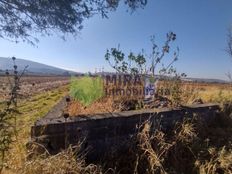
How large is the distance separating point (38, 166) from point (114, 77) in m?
5.84

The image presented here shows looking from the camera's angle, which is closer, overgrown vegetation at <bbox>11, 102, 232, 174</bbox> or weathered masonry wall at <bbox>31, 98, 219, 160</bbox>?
overgrown vegetation at <bbox>11, 102, 232, 174</bbox>

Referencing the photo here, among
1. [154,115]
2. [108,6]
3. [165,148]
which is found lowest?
[165,148]

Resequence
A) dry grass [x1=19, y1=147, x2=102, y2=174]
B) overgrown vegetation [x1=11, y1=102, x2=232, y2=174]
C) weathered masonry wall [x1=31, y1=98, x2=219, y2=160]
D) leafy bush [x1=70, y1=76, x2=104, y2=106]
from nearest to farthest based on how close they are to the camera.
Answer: dry grass [x1=19, y1=147, x2=102, y2=174] → overgrown vegetation [x1=11, y1=102, x2=232, y2=174] → weathered masonry wall [x1=31, y1=98, x2=219, y2=160] → leafy bush [x1=70, y1=76, x2=104, y2=106]

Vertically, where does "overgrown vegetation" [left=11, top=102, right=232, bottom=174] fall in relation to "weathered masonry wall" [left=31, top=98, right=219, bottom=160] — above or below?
below

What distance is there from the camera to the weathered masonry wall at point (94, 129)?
4148 millimetres

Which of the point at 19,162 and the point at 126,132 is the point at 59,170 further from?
the point at 126,132

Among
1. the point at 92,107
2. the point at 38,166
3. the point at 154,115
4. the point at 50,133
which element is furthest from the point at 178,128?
the point at 38,166

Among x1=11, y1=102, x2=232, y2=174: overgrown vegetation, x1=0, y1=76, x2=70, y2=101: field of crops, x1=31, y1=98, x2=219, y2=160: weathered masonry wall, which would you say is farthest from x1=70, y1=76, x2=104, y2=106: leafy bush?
x1=11, y1=102, x2=232, y2=174: overgrown vegetation

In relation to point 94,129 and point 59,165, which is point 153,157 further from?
point 59,165

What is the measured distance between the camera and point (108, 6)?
8.10 metres

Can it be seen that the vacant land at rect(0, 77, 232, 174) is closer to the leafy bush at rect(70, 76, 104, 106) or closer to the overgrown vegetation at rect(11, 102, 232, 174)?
the overgrown vegetation at rect(11, 102, 232, 174)

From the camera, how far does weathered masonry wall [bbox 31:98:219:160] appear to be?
13.6 ft

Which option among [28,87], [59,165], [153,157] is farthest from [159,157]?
[28,87]

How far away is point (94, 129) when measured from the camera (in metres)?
4.59
